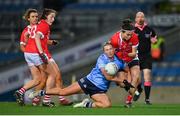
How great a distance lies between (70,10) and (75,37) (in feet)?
8.85

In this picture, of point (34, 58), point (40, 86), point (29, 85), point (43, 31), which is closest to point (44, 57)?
point (34, 58)

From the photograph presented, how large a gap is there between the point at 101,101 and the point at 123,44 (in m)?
1.15

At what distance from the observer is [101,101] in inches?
575

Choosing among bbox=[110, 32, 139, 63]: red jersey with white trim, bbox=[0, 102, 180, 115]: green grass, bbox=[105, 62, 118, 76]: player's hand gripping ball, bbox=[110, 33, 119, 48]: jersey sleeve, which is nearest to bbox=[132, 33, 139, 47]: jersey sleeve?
bbox=[110, 32, 139, 63]: red jersey with white trim

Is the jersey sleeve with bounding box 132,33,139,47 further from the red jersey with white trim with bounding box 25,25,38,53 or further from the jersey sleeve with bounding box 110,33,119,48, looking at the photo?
the red jersey with white trim with bounding box 25,25,38,53

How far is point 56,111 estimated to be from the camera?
539 inches

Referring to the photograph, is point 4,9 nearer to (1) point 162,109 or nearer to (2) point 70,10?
(2) point 70,10

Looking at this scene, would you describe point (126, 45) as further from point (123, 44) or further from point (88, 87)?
point (88, 87)

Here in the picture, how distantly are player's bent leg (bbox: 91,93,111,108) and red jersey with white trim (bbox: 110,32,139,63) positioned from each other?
86cm

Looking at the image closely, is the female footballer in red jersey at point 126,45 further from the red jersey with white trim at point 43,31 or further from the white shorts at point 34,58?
the white shorts at point 34,58

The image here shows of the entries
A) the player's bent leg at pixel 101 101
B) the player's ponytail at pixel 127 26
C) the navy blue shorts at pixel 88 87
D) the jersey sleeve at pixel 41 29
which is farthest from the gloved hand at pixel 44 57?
the player's ponytail at pixel 127 26

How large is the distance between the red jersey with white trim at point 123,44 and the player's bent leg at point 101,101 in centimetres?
86

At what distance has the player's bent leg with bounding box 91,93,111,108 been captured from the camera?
14562 millimetres

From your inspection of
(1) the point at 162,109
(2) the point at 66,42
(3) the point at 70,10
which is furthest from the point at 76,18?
(1) the point at 162,109
